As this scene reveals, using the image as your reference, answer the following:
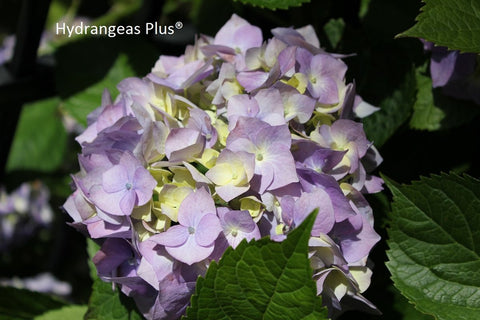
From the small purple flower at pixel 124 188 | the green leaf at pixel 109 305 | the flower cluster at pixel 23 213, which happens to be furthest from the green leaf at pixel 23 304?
the flower cluster at pixel 23 213

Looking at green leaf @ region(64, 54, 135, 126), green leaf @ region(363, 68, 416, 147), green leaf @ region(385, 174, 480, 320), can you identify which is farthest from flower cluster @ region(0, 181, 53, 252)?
green leaf @ region(385, 174, 480, 320)

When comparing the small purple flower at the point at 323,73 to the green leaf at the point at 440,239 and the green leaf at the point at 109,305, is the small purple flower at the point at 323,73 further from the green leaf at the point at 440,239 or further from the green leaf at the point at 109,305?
the green leaf at the point at 109,305

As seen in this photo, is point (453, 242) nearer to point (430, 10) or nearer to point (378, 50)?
point (430, 10)

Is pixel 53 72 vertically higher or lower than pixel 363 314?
higher

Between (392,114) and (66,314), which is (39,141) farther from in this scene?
(392,114)

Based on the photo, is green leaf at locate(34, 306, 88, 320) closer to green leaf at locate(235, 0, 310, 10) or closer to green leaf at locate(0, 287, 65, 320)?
green leaf at locate(0, 287, 65, 320)

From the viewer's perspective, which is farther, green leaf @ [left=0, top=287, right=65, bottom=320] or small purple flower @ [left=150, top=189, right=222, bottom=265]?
green leaf @ [left=0, top=287, right=65, bottom=320]

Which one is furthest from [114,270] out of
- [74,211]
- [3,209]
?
[3,209]
